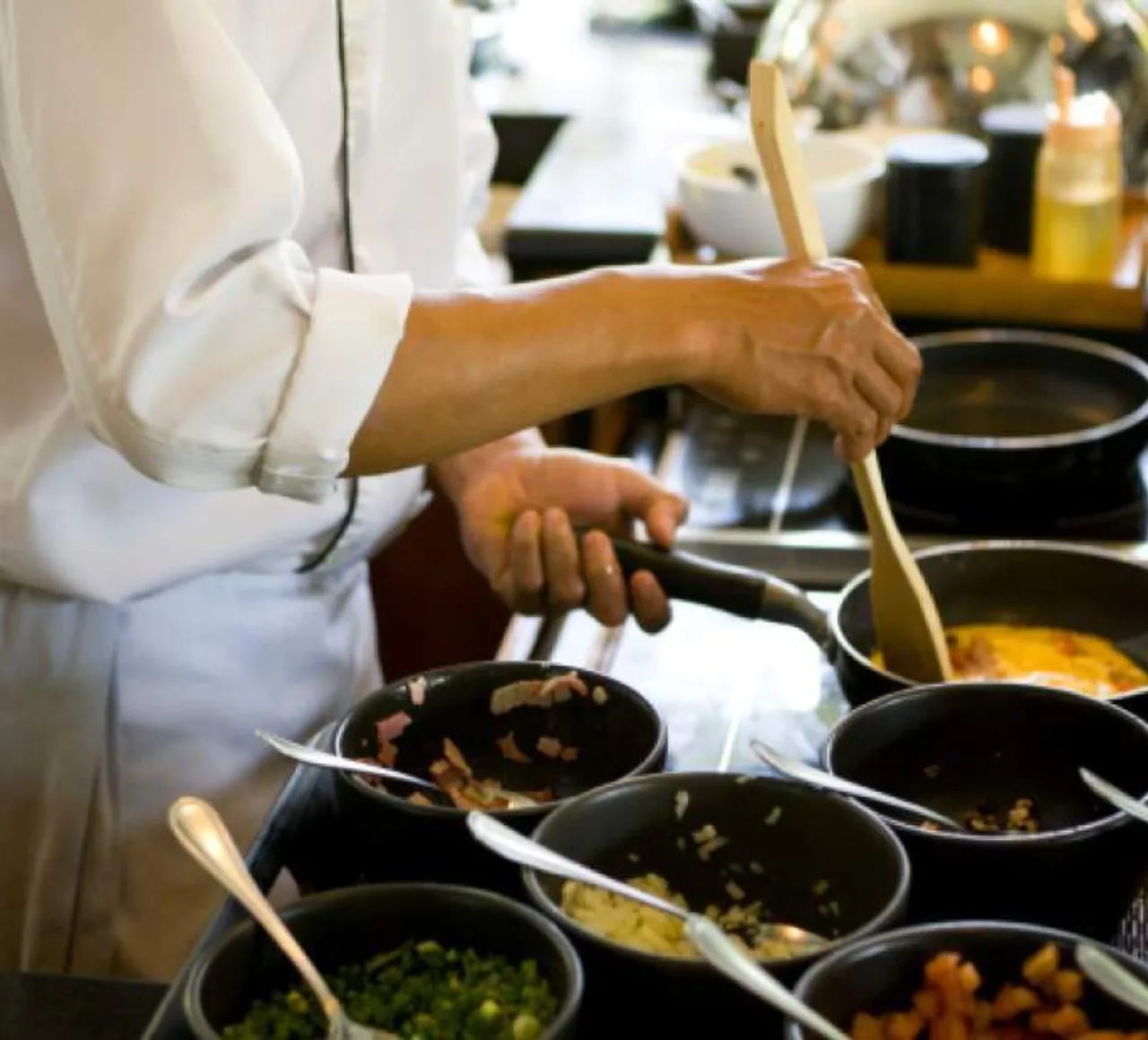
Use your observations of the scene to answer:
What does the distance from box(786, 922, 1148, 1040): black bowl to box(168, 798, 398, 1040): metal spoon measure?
19cm

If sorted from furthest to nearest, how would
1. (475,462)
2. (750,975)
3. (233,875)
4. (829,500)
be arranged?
(829,500)
(475,462)
(233,875)
(750,975)

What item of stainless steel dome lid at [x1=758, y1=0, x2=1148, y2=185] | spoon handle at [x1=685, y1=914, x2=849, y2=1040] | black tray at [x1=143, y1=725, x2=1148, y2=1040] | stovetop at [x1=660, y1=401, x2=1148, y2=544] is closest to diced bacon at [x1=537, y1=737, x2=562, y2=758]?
black tray at [x1=143, y1=725, x2=1148, y2=1040]

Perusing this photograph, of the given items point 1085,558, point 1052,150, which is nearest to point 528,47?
point 1052,150

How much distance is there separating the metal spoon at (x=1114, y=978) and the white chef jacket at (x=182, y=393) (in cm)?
43

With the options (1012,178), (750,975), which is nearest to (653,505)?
(750,975)

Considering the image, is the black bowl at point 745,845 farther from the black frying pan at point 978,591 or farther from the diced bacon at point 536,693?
the black frying pan at point 978,591

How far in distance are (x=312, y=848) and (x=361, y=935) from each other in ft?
0.52

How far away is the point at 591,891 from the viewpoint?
892 millimetres

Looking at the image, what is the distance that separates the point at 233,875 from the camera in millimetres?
852

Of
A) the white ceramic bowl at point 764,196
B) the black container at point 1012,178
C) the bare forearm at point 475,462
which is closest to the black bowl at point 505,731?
the bare forearm at point 475,462

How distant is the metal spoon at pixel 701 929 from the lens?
743mm

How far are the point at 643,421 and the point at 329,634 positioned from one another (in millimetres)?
522

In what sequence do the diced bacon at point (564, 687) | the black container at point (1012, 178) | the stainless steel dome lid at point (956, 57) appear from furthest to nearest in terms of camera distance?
the stainless steel dome lid at point (956, 57) < the black container at point (1012, 178) < the diced bacon at point (564, 687)

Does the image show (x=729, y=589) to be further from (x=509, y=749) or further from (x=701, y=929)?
(x=701, y=929)
